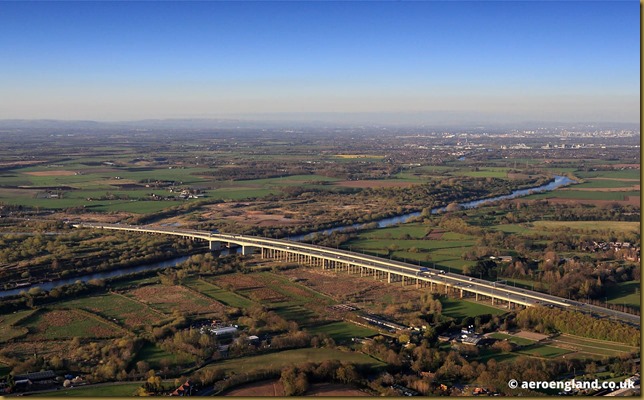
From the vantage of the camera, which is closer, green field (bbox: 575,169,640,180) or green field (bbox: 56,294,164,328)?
green field (bbox: 56,294,164,328)

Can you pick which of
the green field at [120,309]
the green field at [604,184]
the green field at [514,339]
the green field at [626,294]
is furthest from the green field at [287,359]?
the green field at [604,184]

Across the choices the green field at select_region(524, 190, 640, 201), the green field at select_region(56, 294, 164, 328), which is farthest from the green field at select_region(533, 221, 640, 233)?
the green field at select_region(56, 294, 164, 328)

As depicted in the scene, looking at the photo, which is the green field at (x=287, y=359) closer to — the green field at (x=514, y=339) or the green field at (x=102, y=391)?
the green field at (x=102, y=391)

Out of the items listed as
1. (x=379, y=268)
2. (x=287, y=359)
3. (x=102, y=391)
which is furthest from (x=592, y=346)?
(x=102, y=391)

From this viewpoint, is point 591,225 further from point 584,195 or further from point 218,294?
point 218,294

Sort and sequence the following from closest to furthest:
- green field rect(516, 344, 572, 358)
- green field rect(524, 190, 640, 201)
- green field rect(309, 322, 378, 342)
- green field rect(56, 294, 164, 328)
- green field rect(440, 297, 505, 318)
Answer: green field rect(516, 344, 572, 358) < green field rect(309, 322, 378, 342) < green field rect(56, 294, 164, 328) < green field rect(440, 297, 505, 318) < green field rect(524, 190, 640, 201)

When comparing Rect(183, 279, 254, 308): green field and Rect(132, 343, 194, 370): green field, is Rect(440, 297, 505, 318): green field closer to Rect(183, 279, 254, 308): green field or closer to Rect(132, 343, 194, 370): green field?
Rect(183, 279, 254, 308): green field
